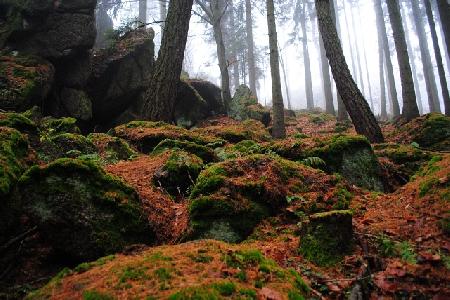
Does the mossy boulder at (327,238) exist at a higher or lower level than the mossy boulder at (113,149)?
lower

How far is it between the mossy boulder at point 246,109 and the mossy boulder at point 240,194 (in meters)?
10.1

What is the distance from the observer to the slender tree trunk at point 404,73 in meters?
13.8

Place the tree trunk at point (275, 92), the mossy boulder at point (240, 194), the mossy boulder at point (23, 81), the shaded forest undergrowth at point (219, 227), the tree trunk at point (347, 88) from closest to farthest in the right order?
the shaded forest undergrowth at point (219, 227)
the mossy boulder at point (240, 194)
the mossy boulder at point (23, 81)
the tree trunk at point (347, 88)
the tree trunk at point (275, 92)

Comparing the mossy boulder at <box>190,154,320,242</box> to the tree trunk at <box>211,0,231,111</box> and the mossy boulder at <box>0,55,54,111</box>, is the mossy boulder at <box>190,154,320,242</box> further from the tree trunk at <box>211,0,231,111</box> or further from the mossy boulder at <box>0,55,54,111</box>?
the tree trunk at <box>211,0,231,111</box>

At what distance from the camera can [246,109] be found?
15.6 metres

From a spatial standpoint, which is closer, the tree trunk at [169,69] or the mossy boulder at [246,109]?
the tree trunk at [169,69]

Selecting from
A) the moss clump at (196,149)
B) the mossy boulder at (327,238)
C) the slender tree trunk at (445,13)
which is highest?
the slender tree trunk at (445,13)

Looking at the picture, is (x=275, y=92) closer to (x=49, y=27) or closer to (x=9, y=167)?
(x=49, y=27)

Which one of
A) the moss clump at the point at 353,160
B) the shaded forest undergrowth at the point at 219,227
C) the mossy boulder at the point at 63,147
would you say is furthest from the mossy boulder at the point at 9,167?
the moss clump at the point at 353,160

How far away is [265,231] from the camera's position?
436 centimetres

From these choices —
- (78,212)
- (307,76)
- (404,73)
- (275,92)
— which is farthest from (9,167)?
(307,76)

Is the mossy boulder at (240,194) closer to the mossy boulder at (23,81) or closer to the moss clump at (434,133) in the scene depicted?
the moss clump at (434,133)

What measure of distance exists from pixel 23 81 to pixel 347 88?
27.5 feet

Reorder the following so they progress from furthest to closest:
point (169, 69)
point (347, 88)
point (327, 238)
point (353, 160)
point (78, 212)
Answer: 1. point (169, 69)
2. point (347, 88)
3. point (353, 160)
4. point (78, 212)
5. point (327, 238)
